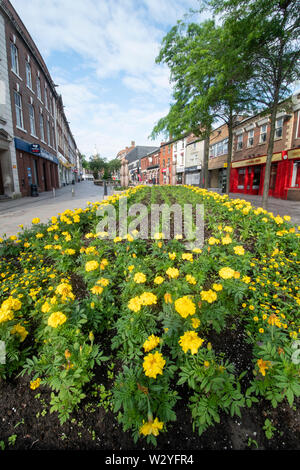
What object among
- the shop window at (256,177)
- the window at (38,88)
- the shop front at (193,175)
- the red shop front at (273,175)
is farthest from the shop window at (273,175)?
the window at (38,88)

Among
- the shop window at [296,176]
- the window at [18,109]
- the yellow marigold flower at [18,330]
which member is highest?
the window at [18,109]

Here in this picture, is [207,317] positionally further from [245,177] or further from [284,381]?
[245,177]

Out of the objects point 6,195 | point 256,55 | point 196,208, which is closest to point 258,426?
point 196,208

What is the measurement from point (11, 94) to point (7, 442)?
17.6 metres

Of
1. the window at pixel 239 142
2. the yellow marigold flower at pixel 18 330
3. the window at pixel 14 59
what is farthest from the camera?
the window at pixel 239 142

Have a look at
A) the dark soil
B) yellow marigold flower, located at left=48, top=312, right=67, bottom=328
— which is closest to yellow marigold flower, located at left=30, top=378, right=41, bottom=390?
the dark soil

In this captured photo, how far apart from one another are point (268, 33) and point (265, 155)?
1157 centimetres

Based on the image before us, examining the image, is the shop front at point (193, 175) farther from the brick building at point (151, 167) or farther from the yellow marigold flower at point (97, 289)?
the yellow marigold flower at point (97, 289)

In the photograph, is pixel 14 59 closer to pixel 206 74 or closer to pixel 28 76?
pixel 28 76

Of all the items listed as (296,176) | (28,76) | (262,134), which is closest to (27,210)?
(28,76)

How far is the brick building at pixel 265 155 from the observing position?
554 inches

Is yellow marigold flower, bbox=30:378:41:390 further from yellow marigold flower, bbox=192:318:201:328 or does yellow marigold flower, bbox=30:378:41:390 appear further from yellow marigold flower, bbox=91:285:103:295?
yellow marigold flower, bbox=192:318:201:328

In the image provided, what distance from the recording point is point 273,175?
16.7 m
